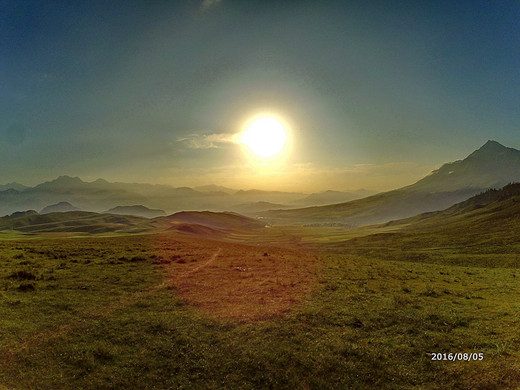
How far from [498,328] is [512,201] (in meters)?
156

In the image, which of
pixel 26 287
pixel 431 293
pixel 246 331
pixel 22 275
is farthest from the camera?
pixel 22 275

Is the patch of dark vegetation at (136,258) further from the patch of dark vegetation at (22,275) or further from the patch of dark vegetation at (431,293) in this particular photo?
the patch of dark vegetation at (431,293)

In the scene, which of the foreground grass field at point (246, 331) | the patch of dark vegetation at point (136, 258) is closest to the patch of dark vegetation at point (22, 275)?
the foreground grass field at point (246, 331)

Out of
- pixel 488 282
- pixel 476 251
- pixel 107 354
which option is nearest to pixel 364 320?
pixel 107 354

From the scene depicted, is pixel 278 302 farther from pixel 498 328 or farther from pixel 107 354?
pixel 498 328

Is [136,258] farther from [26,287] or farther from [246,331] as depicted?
[246,331]

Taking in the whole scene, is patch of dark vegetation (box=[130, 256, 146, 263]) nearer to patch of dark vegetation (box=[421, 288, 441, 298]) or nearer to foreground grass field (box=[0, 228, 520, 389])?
foreground grass field (box=[0, 228, 520, 389])

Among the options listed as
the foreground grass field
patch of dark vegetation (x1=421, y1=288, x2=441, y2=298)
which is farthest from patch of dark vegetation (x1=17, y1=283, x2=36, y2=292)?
patch of dark vegetation (x1=421, y1=288, x2=441, y2=298)

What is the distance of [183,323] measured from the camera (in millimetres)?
18953

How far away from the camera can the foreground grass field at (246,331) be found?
1367 centimetres

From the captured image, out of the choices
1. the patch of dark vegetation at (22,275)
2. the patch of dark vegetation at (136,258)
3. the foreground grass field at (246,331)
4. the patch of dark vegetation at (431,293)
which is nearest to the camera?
the foreground grass field at (246,331)

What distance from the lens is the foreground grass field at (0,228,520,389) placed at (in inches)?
538

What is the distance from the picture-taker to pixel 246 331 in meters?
17.9

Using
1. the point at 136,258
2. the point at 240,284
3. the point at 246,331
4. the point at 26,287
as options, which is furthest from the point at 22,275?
the point at 246,331
